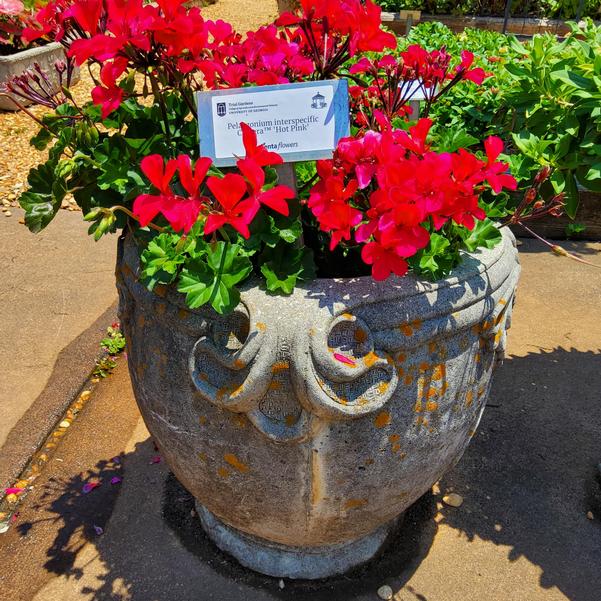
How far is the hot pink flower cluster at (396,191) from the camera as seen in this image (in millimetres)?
1317

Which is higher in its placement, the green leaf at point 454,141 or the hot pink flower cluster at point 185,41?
the hot pink flower cluster at point 185,41

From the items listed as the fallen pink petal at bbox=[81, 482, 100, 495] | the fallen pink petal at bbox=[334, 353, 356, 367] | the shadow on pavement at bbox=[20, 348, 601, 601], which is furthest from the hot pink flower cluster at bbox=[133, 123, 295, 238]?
the fallen pink petal at bbox=[81, 482, 100, 495]

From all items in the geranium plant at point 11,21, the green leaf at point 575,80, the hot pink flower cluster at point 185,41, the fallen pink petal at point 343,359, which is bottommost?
the geranium plant at point 11,21

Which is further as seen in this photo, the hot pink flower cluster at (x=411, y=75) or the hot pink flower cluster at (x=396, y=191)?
the hot pink flower cluster at (x=411, y=75)

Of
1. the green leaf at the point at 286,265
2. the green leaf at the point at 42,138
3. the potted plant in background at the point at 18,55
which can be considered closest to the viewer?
the green leaf at the point at 286,265

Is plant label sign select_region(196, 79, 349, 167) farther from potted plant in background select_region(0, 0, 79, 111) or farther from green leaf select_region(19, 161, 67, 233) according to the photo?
potted plant in background select_region(0, 0, 79, 111)

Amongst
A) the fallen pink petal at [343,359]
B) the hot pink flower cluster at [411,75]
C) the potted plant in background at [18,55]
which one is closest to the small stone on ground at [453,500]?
the fallen pink petal at [343,359]

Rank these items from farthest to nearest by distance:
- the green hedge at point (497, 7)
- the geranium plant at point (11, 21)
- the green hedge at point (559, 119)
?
the green hedge at point (497, 7)
the geranium plant at point (11, 21)
the green hedge at point (559, 119)

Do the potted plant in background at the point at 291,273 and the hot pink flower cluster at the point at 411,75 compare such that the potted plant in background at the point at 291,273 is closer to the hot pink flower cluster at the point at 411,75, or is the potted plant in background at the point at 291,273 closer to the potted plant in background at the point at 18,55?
the hot pink flower cluster at the point at 411,75

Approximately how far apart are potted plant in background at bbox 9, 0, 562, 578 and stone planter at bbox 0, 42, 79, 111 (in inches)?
211

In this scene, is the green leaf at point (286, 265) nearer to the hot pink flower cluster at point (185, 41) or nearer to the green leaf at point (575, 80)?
the hot pink flower cluster at point (185, 41)

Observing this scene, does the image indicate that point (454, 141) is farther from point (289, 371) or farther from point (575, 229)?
point (575, 229)

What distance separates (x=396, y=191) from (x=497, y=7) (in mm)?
8820

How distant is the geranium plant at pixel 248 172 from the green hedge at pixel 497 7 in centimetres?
759
